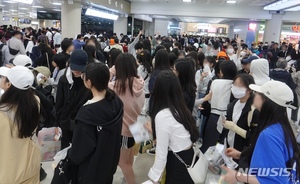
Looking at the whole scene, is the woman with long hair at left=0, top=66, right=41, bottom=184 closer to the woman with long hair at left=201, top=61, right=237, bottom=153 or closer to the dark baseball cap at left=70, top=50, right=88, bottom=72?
the dark baseball cap at left=70, top=50, right=88, bottom=72

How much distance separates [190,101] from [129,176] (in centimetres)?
105

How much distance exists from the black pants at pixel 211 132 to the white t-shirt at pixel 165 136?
1.51 metres

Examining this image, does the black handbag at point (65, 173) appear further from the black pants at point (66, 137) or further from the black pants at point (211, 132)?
the black pants at point (211, 132)

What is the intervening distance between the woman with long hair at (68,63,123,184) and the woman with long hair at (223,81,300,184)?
0.93 meters

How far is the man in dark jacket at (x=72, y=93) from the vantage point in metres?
2.63

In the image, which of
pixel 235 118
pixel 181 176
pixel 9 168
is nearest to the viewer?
pixel 9 168

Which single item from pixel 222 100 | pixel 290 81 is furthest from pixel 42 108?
pixel 290 81

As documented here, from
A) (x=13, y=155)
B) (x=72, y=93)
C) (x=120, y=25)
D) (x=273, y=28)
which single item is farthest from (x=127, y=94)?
(x=273, y=28)

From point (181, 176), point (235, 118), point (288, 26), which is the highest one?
point (288, 26)

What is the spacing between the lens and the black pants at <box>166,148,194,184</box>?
196cm

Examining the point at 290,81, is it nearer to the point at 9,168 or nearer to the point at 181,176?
the point at 181,176

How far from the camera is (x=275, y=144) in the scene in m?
1.44

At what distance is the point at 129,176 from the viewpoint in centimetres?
279

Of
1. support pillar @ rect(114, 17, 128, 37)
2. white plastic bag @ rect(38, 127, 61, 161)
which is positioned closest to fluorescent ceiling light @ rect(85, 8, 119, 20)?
support pillar @ rect(114, 17, 128, 37)
